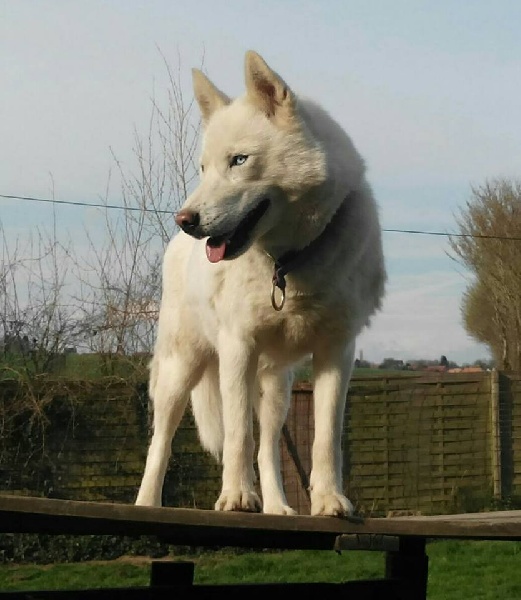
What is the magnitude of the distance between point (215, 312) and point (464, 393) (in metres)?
9.05

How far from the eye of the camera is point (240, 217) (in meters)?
3.61

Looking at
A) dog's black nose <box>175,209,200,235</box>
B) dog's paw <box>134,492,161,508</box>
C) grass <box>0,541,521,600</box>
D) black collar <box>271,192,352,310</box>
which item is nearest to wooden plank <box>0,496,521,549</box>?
dog's paw <box>134,492,161,508</box>

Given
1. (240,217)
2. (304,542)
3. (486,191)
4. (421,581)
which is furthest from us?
(486,191)

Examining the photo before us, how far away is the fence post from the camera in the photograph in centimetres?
1248

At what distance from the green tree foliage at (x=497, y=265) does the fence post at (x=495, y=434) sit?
529 inches

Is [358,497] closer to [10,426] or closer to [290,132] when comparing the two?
[10,426]

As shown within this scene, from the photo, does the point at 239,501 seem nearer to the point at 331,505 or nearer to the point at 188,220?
the point at 331,505

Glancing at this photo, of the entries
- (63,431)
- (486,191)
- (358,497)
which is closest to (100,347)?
(63,431)

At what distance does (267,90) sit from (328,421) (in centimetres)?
123

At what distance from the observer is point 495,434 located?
1262 centimetres

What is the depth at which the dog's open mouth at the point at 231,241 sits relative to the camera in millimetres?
3604

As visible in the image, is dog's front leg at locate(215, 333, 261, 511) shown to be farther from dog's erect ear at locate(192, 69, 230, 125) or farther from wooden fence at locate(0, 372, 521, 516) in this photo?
wooden fence at locate(0, 372, 521, 516)

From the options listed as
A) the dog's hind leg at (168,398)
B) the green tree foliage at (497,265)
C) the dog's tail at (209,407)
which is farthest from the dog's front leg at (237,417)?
the green tree foliage at (497,265)

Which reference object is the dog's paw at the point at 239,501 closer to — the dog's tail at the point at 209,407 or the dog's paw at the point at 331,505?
the dog's paw at the point at 331,505
